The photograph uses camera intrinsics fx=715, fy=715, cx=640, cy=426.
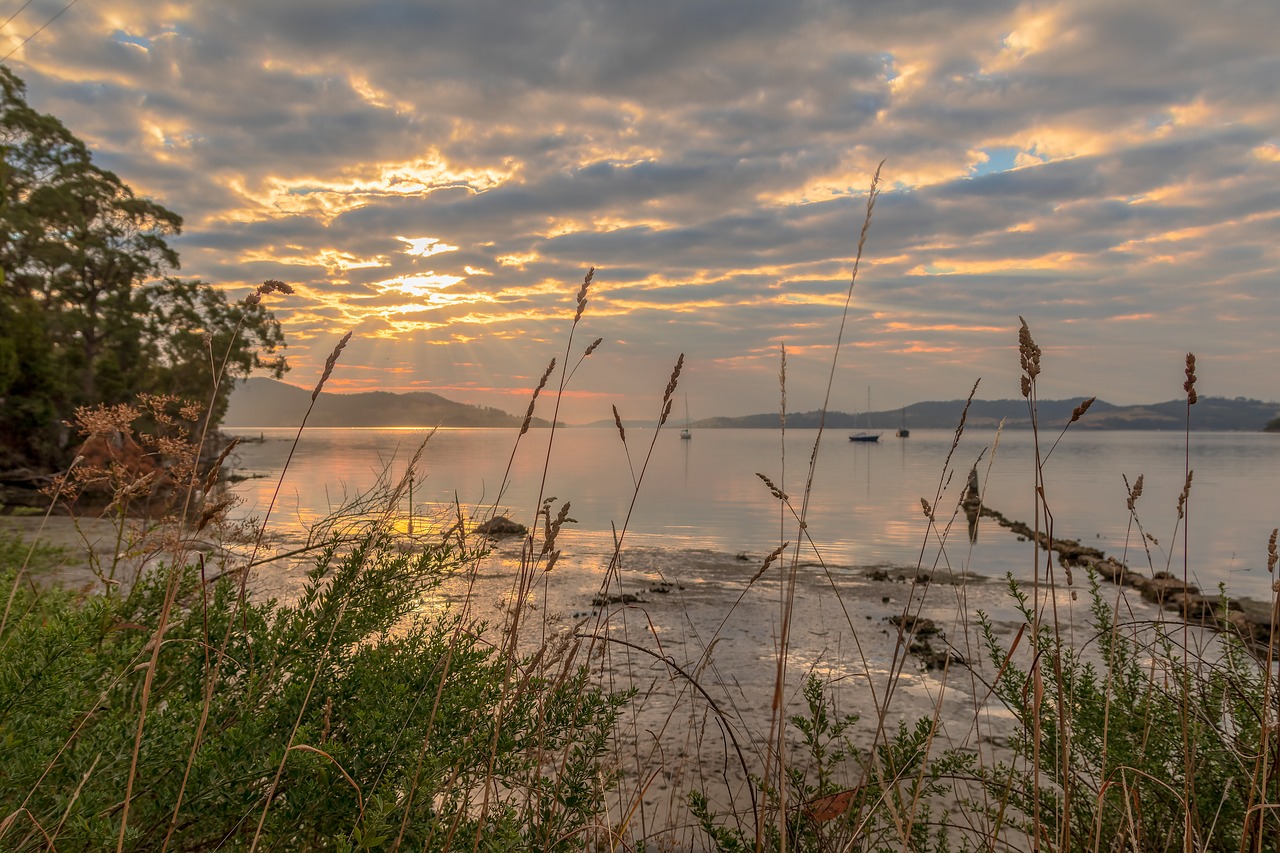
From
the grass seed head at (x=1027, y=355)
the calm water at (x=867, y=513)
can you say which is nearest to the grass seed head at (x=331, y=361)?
the grass seed head at (x=1027, y=355)

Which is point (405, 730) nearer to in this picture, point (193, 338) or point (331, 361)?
point (331, 361)

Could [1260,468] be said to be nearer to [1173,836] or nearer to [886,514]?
[886,514]

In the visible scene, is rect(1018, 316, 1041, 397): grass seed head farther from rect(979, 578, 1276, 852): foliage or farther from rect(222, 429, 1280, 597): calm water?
rect(222, 429, 1280, 597): calm water

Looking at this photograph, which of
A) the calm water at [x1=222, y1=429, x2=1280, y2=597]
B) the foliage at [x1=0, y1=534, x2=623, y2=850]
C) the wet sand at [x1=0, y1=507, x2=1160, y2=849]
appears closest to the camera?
the foliage at [x1=0, y1=534, x2=623, y2=850]

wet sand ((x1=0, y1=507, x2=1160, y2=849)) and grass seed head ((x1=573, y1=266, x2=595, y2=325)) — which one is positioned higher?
grass seed head ((x1=573, y1=266, x2=595, y2=325))

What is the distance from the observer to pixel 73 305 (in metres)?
27.2

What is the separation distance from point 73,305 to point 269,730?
32.8m

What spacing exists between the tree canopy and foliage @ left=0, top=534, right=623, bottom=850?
2297 centimetres

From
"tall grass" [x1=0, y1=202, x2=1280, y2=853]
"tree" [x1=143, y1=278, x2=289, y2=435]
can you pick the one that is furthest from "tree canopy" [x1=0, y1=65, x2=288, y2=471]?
"tall grass" [x1=0, y1=202, x2=1280, y2=853]

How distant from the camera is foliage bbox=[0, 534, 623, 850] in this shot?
1.81 m

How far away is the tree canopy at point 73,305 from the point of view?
2397cm

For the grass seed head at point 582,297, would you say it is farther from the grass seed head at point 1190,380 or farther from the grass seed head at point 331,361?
the grass seed head at point 1190,380

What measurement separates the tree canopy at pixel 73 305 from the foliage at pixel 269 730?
75.4 feet

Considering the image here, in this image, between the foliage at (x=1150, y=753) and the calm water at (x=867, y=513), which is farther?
the calm water at (x=867, y=513)
